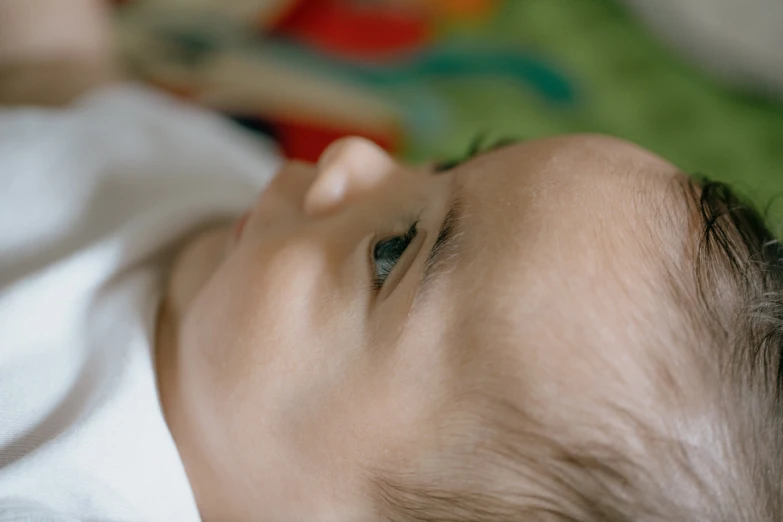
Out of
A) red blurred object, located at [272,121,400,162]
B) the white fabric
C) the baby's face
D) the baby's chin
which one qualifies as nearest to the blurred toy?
red blurred object, located at [272,121,400,162]

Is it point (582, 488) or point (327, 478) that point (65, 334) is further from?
point (582, 488)

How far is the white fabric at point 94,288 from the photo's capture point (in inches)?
27.2

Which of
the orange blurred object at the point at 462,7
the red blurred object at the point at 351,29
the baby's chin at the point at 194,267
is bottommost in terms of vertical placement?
the baby's chin at the point at 194,267

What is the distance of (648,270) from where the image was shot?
1.96ft

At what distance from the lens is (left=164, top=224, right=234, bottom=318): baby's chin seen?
84 centimetres

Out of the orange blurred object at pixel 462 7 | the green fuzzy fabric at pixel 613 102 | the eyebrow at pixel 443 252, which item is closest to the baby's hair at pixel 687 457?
the eyebrow at pixel 443 252

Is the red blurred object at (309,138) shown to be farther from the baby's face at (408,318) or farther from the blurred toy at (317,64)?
the baby's face at (408,318)

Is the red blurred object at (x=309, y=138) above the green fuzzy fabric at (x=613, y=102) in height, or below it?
below

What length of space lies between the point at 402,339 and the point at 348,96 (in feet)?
2.79

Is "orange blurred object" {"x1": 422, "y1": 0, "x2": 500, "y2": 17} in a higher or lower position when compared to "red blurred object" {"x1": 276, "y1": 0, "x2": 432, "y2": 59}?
higher

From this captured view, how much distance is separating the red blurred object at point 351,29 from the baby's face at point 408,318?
833mm

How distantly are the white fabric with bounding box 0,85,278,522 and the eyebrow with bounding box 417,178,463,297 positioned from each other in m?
0.33

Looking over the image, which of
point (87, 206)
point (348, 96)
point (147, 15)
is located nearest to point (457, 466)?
point (87, 206)

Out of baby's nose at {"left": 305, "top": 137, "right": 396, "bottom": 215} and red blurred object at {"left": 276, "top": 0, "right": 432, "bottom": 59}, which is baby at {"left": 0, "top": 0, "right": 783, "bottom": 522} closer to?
baby's nose at {"left": 305, "top": 137, "right": 396, "bottom": 215}
